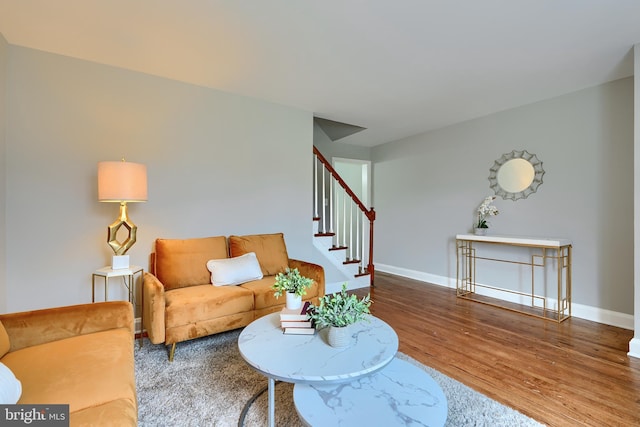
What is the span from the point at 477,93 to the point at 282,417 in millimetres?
3531

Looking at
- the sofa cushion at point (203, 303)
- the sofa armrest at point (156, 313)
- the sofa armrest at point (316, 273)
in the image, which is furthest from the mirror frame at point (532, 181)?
the sofa armrest at point (156, 313)

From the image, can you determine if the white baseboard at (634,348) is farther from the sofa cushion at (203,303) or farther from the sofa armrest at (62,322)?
the sofa armrest at (62,322)

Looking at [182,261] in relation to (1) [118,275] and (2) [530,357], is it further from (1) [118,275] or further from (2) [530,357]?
(2) [530,357]

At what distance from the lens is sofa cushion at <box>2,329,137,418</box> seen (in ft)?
3.59

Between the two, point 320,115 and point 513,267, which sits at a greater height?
point 320,115

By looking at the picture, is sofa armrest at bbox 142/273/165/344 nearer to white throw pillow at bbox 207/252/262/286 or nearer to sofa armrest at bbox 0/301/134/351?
sofa armrest at bbox 0/301/134/351

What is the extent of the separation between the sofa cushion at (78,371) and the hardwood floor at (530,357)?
1.94 m

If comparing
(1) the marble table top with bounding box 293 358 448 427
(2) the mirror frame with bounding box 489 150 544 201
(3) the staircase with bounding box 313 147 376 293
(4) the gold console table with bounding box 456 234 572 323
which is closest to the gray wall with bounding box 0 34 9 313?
(1) the marble table top with bounding box 293 358 448 427

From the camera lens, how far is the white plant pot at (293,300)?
191cm

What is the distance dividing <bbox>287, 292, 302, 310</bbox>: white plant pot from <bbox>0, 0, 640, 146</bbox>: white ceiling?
1.85 meters

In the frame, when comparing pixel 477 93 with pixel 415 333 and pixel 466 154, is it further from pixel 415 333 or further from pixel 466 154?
pixel 415 333

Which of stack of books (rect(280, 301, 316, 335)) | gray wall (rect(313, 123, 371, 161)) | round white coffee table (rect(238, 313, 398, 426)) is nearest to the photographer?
round white coffee table (rect(238, 313, 398, 426))

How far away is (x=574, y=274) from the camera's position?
3221 mm

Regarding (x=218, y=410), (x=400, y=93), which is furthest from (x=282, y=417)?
(x=400, y=93)
